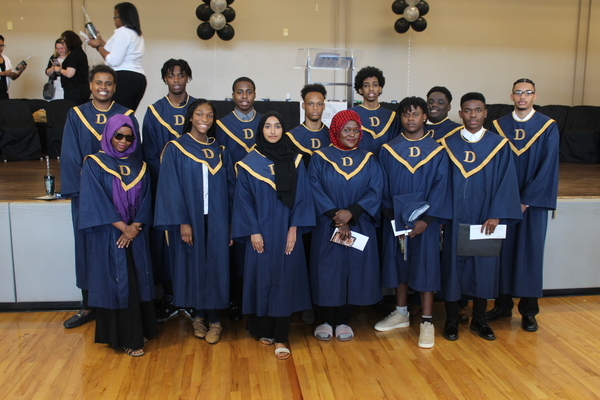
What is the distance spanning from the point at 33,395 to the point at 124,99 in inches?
94.2

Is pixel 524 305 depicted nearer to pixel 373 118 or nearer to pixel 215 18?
pixel 373 118

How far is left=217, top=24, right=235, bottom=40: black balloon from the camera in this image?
31.2 feet

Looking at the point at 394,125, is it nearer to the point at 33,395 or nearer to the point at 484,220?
the point at 484,220

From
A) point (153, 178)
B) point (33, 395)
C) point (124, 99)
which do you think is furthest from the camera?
point (124, 99)

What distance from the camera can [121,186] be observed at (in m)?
3.18

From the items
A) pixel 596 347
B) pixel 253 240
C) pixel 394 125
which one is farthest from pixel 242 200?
pixel 596 347

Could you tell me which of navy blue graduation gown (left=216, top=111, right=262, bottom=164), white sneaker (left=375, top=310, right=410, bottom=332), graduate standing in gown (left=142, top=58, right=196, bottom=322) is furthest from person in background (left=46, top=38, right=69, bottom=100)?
white sneaker (left=375, top=310, right=410, bottom=332)

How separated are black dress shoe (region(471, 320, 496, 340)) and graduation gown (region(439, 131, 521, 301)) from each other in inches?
9.3

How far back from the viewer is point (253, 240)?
3240mm

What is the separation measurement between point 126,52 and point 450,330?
320 centimetres

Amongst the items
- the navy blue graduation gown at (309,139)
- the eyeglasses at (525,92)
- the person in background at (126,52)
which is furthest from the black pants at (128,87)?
the eyeglasses at (525,92)

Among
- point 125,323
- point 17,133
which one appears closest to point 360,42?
point 17,133

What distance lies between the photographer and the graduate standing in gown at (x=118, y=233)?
3.11m

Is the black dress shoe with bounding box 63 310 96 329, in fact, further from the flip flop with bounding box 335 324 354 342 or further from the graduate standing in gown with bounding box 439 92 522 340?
the graduate standing in gown with bounding box 439 92 522 340
